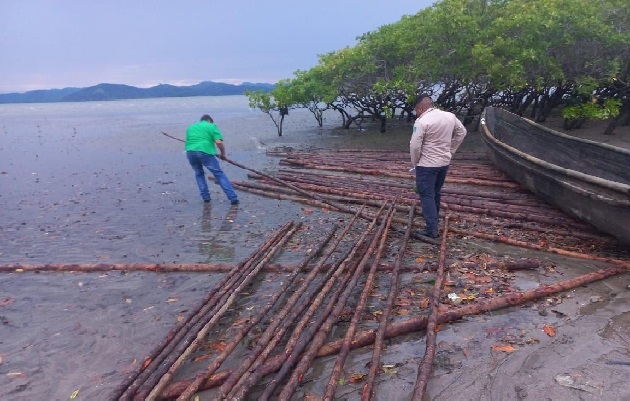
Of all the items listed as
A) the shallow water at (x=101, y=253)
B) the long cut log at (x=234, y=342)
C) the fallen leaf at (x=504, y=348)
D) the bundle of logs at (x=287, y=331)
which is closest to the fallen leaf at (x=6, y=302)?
the shallow water at (x=101, y=253)

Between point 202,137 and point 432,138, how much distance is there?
5.00 m

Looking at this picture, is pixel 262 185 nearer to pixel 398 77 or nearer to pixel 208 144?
pixel 208 144

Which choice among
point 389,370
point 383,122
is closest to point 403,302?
point 389,370

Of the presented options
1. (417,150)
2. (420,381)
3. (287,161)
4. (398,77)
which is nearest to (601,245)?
(417,150)

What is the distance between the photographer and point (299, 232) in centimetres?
740

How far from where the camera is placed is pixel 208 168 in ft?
30.7

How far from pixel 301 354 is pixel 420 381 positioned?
0.96 metres

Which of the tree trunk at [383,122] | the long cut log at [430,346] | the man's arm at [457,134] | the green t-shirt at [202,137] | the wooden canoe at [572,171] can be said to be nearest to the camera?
the long cut log at [430,346]

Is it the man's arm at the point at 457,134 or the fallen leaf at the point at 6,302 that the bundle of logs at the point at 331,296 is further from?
the man's arm at the point at 457,134

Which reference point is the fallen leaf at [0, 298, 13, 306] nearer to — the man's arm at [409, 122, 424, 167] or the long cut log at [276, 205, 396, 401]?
the long cut log at [276, 205, 396, 401]

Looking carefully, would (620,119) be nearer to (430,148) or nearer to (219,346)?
(430,148)

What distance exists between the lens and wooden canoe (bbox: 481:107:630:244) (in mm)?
5168

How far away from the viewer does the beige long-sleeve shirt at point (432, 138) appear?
20.0ft

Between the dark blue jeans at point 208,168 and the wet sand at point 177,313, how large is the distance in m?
0.41
